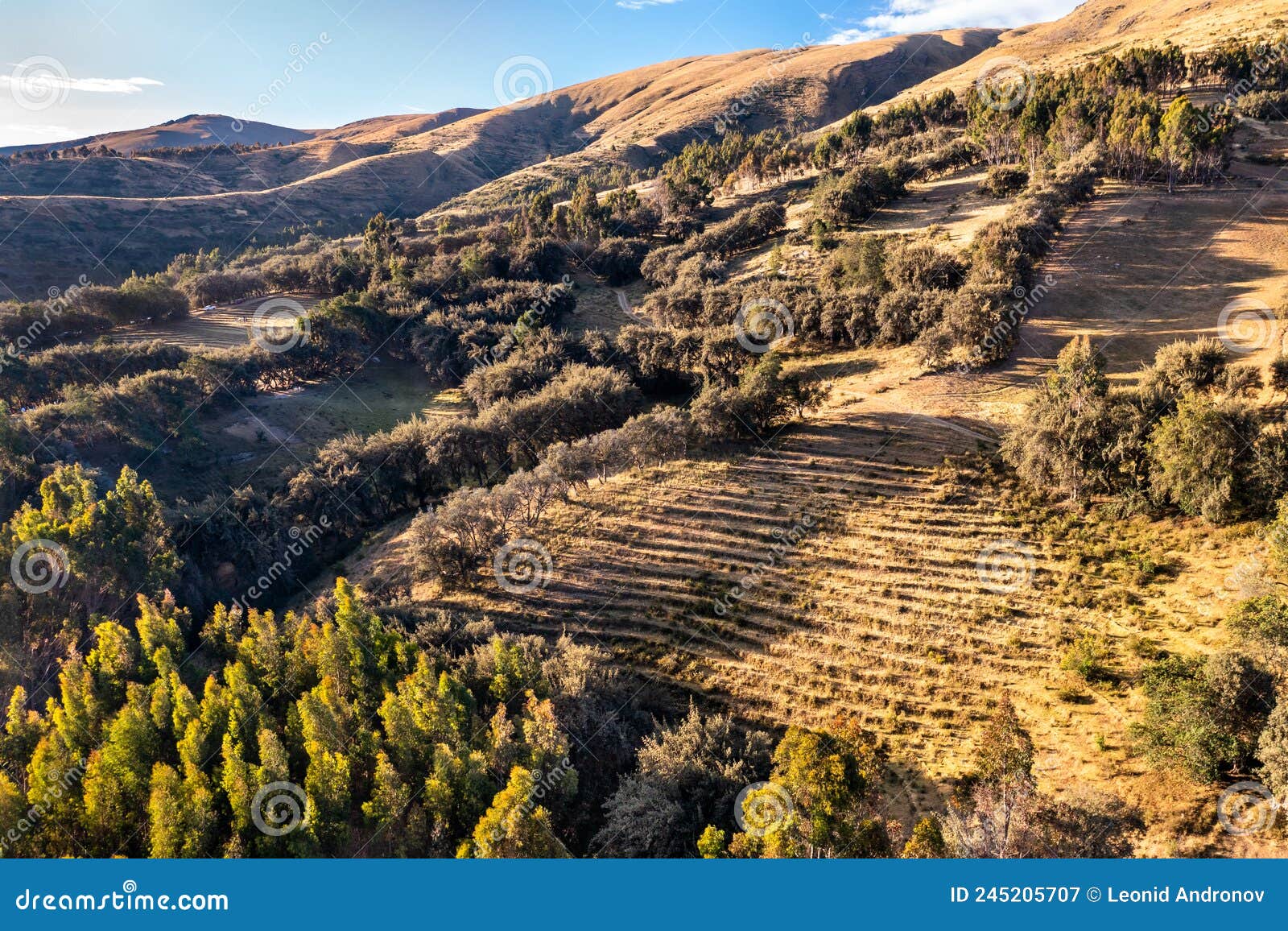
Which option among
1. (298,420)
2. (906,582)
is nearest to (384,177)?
(298,420)

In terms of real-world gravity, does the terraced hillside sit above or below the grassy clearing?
above

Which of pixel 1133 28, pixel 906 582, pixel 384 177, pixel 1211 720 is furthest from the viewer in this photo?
pixel 384 177

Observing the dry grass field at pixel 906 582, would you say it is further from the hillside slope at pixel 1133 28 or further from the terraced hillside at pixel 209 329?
the hillside slope at pixel 1133 28

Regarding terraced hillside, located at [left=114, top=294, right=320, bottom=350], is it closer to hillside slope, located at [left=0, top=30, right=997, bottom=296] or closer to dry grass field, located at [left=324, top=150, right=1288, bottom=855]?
hillside slope, located at [left=0, top=30, right=997, bottom=296]

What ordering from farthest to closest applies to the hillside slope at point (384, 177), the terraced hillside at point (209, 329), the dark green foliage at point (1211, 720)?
the hillside slope at point (384, 177) → the terraced hillside at point (209, 329) → the dark green foliage at point (1211, 720)

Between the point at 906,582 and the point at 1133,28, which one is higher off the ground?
the point at 1133,28

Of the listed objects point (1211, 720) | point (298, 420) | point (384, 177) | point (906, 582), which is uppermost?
point (384, 177)

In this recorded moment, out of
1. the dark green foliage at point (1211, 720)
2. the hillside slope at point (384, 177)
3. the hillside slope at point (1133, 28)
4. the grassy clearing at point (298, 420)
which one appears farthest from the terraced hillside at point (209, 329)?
the hillside slope at point (1133, 28)

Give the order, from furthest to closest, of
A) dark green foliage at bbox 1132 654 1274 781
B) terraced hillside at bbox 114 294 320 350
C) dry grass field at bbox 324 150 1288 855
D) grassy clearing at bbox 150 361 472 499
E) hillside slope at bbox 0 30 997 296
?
hillside slope at bbox 0 30 997 296 → terraced hillside at bbox 114 294 320 350 → grassy clearing at bbox 150 361 472 499 → dry grass field at bbox 324 150 1288 855 → dark green foliage at bbox 1132 654 1274 781

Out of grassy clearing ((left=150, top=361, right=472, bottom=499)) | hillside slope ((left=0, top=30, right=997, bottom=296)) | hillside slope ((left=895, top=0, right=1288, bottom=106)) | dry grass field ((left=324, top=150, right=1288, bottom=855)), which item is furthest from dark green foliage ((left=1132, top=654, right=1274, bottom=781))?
hillside slope ((left=0, top=30, right=997, bottom=296))

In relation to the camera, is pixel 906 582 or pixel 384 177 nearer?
pixel 906 582

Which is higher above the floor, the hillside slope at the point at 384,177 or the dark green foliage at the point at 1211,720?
the hillside slope at the point at 384,177

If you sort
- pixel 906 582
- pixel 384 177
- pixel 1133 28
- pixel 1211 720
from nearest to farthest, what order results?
pixel 1211 720
pixel 906 582
pixel 1133 28
pixel 384 177

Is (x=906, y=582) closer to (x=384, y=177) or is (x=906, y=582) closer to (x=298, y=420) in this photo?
(x=298, y=420)
